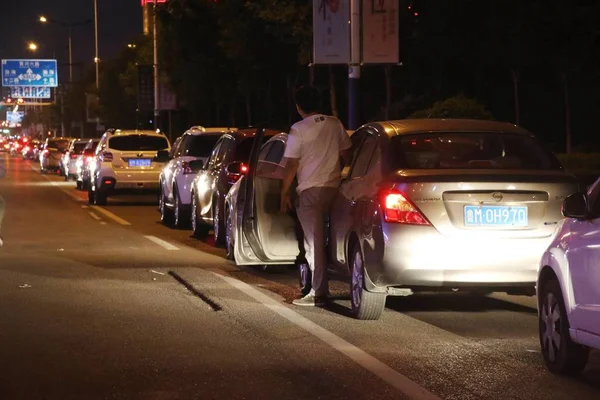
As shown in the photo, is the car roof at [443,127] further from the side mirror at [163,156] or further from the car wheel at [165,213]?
the car wheel at [165,213]

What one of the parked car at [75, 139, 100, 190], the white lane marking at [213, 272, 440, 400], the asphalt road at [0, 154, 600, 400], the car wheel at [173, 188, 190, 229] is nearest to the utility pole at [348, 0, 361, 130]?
the car wheel at [173, 188, 190, 229]

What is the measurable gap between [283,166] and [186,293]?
69.8 inches

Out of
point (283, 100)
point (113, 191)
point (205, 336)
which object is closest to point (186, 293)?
point (205, 336)

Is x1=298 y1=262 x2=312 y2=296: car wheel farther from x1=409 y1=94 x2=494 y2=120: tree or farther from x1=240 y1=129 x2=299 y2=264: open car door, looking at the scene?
x1=409 y1=94 x2=494 y2=120: tree

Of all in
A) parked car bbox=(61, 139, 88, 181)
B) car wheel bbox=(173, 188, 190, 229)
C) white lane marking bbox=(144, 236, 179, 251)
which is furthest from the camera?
parked car bbox=(61, 139, 88, 181)

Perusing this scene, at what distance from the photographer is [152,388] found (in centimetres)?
750

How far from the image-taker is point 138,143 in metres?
28.2

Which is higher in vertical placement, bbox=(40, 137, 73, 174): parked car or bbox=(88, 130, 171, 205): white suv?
bbox=(88, 130, 171, 205): white suv

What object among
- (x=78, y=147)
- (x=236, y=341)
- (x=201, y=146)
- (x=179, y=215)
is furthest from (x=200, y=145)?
(x=78, y=147)

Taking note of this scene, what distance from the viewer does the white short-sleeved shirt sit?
10875 millimetres

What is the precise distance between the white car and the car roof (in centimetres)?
246

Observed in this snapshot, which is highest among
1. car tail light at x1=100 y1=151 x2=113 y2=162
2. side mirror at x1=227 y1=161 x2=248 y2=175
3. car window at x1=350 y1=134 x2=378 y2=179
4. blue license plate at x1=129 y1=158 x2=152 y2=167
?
car window at x1=350 y1=134 x2=378 y2=179

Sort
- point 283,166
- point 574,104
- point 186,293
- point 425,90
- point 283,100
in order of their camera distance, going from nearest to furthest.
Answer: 1. point 283,166
2. point 186,293
3. point 425,90
4. point 574,104
5. point 283,100

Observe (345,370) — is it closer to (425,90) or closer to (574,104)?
(425,90)
